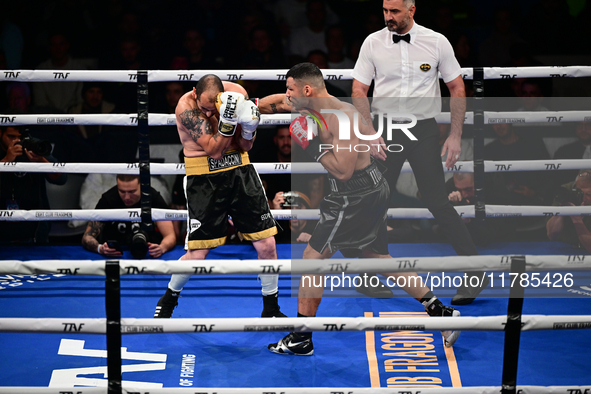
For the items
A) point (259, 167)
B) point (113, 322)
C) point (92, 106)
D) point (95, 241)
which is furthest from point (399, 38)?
point (92, 106)

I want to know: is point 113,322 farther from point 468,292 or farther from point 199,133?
point 468,292

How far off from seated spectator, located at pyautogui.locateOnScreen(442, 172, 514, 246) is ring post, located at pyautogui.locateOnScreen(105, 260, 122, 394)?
2991 mm

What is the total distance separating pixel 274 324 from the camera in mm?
2125

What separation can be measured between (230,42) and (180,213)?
2.37m

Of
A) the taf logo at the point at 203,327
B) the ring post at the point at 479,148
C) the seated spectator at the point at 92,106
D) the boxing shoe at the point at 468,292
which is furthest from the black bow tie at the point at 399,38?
the seated spectator at the point at 92,106

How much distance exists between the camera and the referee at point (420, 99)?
3.53 metres

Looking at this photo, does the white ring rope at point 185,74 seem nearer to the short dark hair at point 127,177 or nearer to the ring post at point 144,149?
the ring post at point 144,149

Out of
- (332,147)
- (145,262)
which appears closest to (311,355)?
(332,147)

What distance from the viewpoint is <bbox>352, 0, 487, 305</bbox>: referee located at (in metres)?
3.53

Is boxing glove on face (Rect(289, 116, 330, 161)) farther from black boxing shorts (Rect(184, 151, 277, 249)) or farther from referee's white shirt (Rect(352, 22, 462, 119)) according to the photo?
referee's white shirt (Rect(352, 22, 462, 119))

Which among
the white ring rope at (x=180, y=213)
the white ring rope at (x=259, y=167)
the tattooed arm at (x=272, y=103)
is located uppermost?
the tattooed arm at (x=272, y=103)

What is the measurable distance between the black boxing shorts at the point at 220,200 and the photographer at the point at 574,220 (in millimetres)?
2384

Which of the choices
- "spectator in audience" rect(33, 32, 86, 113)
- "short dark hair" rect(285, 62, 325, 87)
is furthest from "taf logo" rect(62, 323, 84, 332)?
"spectator in audience" rect(33, 32, 86, 113)

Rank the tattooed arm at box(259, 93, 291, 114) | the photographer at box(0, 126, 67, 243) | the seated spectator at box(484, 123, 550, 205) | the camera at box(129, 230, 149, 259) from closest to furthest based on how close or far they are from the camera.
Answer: the tattooed arm at box(259, 93, 291, 114), the camera at box(129, 230, 149, 259), the photographer at box(0, 126, 67, 243), the seated spectator at box(484, 123, 550, 205)
